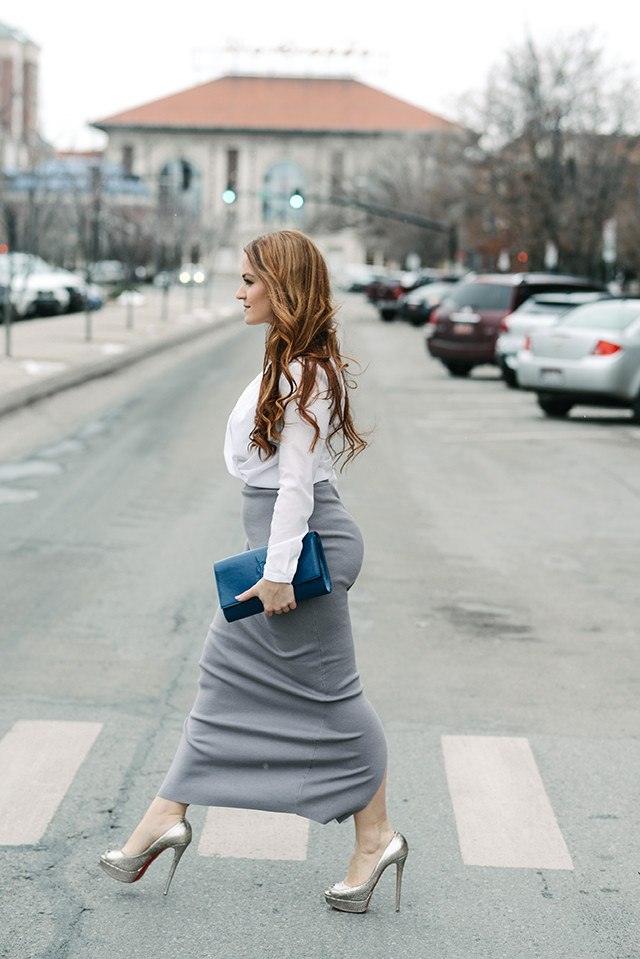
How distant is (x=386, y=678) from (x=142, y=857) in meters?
2.41

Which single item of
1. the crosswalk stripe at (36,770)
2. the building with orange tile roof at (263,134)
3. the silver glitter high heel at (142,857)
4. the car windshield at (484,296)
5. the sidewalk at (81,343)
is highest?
the building with orange tile roof at (263,134)

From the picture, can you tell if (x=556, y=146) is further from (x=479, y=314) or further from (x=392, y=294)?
(x=479, y=314)

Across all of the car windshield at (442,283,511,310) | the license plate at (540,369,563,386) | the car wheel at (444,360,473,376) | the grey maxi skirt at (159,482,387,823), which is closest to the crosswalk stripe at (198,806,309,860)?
the grey maxi skirt at (159,482,387,823)

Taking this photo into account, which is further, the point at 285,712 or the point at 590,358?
the point at 590,358

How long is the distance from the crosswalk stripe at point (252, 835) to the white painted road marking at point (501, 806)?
19.6 inches

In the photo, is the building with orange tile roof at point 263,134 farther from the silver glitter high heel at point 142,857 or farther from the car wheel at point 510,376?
the silver glitter high heel at point 142,857

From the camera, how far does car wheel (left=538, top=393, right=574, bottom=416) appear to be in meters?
18.3

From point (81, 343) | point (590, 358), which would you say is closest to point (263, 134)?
point (81, 343)

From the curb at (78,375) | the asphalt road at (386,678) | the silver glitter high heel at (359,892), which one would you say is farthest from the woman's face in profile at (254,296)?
the curb at (78,375)

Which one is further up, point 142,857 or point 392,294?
point 392,294

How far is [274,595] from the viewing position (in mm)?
3453

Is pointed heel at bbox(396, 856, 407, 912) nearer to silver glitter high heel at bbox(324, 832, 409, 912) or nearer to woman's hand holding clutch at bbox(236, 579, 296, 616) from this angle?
silver glitter high heel at bbox(324, 832, 409, 912)

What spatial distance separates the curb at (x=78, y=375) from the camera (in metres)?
18.1

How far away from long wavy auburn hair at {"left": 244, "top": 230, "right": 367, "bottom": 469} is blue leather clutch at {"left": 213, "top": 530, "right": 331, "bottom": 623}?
10.1 inches
